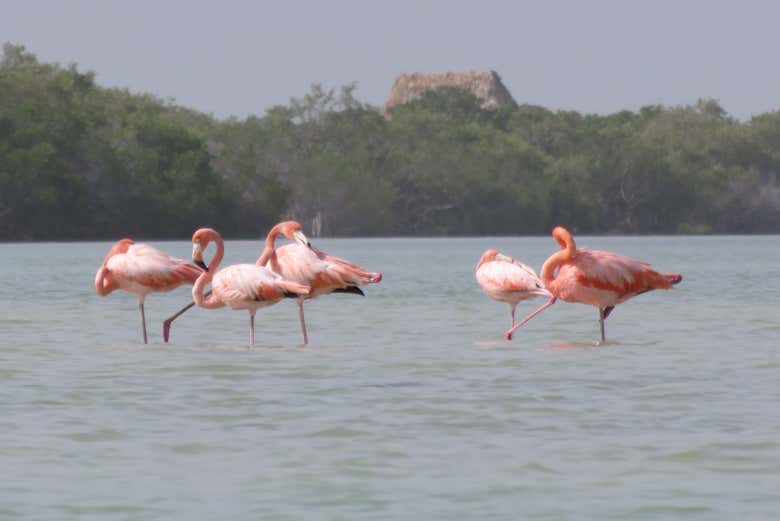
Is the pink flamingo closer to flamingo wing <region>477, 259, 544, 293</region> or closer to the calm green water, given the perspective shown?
the calm green water

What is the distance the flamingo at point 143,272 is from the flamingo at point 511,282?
113 inches

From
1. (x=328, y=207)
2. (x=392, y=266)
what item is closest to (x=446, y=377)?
(x=392, y=266)

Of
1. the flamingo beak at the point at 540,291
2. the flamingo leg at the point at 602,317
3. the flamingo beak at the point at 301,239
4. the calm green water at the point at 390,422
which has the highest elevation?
the flamingo beak at the point at 301,239

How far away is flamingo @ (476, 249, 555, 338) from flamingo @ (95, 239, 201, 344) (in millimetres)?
2880

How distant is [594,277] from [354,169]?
316 feet

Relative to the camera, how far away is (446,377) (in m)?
14.0

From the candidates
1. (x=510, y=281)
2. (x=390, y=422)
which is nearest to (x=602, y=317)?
(x=510, y=281)

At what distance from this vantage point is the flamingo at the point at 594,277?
56.4 ft

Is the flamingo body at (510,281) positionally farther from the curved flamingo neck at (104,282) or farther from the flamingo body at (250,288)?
the curved flamingo neck at (104,282)

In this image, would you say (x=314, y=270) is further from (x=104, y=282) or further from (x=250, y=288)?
(x=104, y=282)

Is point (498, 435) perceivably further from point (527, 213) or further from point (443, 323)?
point (527, 213)

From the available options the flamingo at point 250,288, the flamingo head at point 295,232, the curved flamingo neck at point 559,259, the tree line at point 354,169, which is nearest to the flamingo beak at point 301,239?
the flamingo head at point 295,232

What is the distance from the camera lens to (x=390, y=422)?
1100 centimetres

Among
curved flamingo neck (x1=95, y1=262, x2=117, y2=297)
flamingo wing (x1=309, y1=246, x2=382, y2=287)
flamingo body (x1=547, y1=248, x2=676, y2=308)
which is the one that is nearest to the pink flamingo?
flamingo wing (x1=309, y1=246, x2=382, y2=287)
